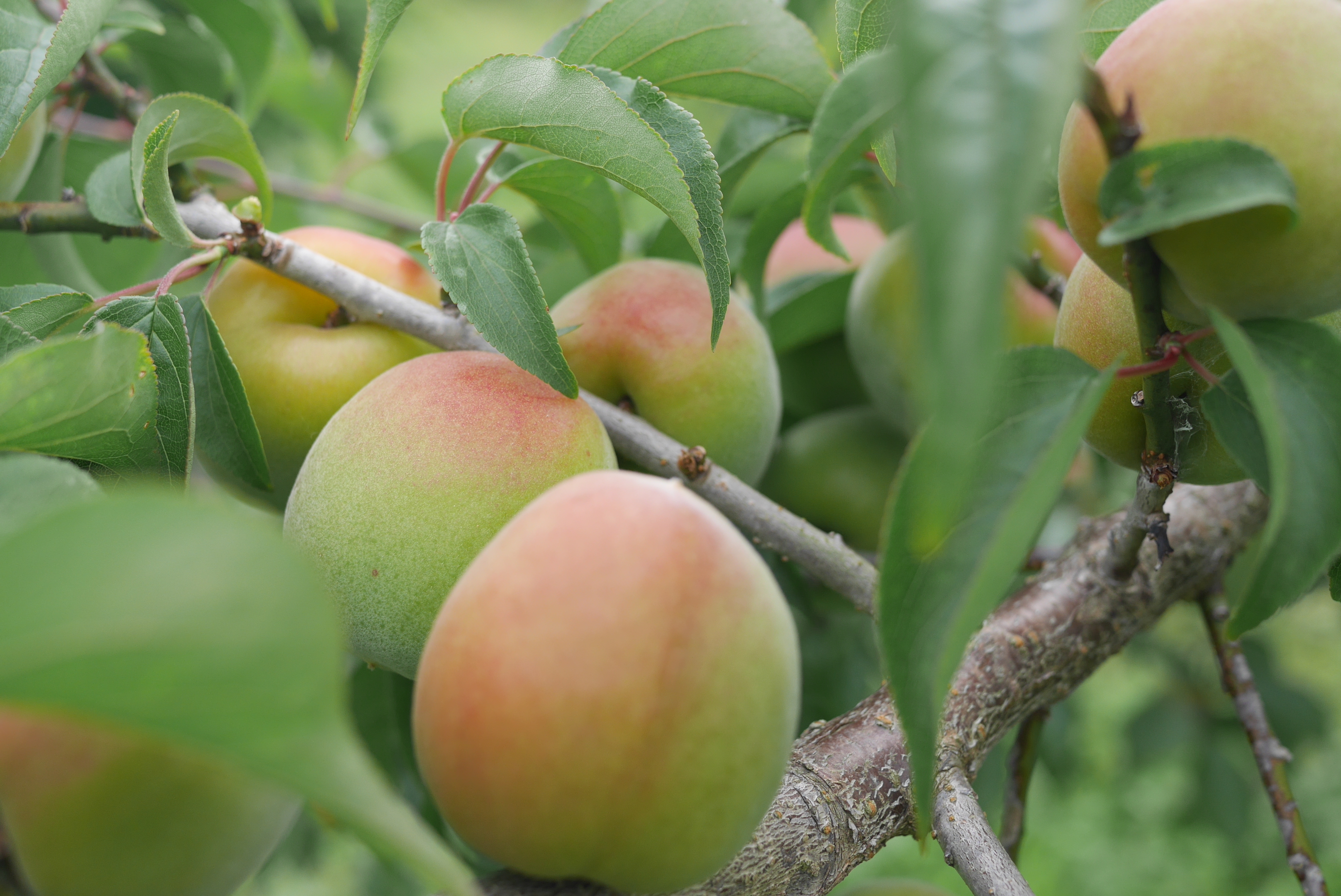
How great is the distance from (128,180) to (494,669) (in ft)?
1.41

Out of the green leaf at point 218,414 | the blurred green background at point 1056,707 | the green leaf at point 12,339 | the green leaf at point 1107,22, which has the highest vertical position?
the green leaf at point 1107,22

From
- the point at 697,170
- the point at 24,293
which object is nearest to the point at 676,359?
the point at 697,170

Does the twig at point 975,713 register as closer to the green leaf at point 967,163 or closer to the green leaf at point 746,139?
the green leaf at point 967,163

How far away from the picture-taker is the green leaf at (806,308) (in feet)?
2.47

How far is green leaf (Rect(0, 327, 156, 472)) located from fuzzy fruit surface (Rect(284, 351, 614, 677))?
0.25 feet

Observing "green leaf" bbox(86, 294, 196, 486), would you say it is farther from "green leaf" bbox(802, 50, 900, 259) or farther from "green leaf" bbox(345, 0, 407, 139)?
"green leaf" bbox(802, 50, 900, 259)

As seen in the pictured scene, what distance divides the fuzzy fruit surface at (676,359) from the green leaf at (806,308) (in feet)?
0.58

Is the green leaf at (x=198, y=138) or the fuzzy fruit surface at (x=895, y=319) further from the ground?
the green leaf at (x=198, y=138)

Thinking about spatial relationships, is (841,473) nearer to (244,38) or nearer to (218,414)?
(218,414)

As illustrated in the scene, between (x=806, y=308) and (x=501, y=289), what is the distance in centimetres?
38

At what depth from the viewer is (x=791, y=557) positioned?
1.70ft

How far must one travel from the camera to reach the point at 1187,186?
294 millimetres

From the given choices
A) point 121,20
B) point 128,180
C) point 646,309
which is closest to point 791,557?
point 646,309

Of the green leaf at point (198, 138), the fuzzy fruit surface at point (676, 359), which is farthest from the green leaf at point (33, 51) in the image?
the fuzzy fruit surface at point (676, 359)
